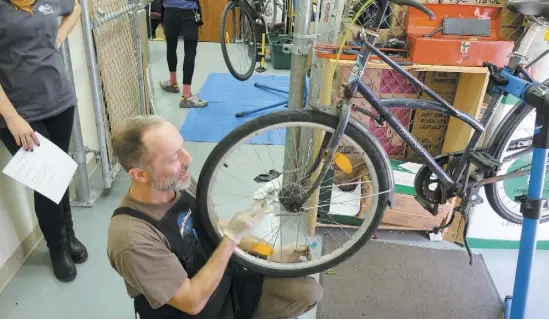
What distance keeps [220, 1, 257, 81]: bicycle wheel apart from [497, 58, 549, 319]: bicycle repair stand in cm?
305

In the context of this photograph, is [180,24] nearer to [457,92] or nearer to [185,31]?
[185,31]

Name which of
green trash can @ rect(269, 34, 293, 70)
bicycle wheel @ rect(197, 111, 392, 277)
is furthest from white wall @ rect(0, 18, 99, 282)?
green trash can @ rect(269, 34, 293, 70)

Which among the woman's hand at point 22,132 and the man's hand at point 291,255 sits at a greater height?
the woman's hand at point 22,132

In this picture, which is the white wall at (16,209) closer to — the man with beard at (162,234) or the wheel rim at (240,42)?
the man with beard at (162,234)

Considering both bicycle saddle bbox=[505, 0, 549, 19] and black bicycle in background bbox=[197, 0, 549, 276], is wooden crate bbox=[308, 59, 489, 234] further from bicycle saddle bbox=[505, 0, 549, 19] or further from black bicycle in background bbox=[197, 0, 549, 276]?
bicycle saddle bbox=[505, 0, 549, 19]

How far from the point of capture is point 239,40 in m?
5.09

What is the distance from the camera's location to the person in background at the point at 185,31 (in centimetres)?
372

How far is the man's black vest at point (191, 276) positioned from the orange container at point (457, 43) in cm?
118

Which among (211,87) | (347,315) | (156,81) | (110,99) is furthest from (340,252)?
(156,81)

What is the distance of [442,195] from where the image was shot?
184 cm

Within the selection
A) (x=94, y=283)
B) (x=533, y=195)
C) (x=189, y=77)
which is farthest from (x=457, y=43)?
(x=189, y=77)

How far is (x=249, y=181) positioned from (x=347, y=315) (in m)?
1.14

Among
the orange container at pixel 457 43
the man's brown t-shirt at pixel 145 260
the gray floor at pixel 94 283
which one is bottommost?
the gray floor at pixel 94 283

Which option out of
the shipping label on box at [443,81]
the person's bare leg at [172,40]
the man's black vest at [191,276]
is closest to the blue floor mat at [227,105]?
the person's bare leg at [172,40]
